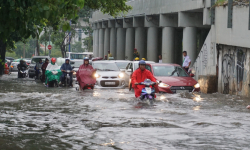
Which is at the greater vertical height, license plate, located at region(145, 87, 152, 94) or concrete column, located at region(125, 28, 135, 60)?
concrete column, located at region(125, 28, 135, 60)

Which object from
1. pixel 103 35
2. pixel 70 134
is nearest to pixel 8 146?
pixel 70 134

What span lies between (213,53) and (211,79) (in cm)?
179

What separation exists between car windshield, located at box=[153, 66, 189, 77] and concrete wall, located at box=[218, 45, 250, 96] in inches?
77.0

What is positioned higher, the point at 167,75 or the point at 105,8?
the point at 105,8

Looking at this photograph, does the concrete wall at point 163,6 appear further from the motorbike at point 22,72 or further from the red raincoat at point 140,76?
the red raincoat at point 140,76

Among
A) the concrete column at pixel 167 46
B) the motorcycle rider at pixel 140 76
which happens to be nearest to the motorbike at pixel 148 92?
the motorcycle rider at pixel 140 76

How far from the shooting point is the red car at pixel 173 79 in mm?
18953

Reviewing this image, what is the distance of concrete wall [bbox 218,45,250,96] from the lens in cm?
1939

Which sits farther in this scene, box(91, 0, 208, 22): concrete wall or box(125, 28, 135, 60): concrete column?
box(125, 28, 135, 60): concrete column

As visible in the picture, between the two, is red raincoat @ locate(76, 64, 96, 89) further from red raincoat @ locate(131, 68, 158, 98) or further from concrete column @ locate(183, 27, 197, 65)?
concrete column @ locate(183, 27, 197, 65)

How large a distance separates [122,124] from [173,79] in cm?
872

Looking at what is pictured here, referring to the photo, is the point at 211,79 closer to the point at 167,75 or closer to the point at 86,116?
the point at 167,75

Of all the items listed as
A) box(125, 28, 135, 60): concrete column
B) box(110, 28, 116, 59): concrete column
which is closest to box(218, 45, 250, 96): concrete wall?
box(125, 28, 135, 60): concrete column

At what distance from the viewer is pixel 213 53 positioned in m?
23.8
